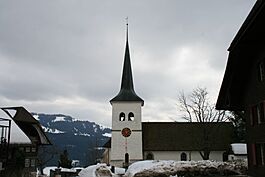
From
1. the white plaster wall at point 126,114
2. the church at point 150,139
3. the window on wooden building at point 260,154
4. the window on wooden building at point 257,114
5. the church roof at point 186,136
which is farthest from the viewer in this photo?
the white plaster wall at point 126,114

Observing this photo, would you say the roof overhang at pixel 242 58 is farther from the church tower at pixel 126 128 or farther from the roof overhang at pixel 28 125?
the church tower at pixel 126 128

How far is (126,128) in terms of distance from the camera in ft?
162

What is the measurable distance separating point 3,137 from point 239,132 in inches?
1466

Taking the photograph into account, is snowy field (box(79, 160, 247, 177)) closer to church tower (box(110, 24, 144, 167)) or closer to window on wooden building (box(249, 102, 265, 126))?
window on wooden building (box(249, 102, 265, 126))

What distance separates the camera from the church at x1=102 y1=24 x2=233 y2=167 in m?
48.5

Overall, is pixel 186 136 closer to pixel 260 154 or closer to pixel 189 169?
pixel 189 169

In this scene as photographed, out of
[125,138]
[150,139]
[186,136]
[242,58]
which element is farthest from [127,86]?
[242,58]

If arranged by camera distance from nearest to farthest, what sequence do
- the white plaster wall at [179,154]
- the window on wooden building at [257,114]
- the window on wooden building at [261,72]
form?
the window on wooden building at [257,114], the window on wooden building at [261,72], the white plaster wall at [179,154]

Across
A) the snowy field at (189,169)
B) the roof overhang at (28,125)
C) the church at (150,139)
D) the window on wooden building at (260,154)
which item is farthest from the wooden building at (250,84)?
the church at (150,139)

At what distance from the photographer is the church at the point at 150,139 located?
4850cm

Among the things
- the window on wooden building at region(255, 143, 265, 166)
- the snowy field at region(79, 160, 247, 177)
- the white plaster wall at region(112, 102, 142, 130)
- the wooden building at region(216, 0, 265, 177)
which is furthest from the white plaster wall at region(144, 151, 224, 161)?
the window on wooden building at region(255, 143, 265, 166)

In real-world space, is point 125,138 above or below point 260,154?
above

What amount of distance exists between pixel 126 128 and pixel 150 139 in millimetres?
3850

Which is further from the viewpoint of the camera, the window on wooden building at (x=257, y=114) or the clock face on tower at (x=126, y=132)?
the clock face on tower at (x=126, y=132)
